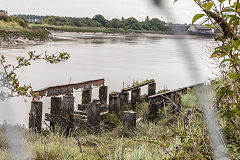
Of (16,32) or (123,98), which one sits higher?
(16,32)

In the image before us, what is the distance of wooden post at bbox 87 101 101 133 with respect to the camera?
17.9 feet

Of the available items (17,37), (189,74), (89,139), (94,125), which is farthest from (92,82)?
(17,37)

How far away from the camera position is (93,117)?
5.50m

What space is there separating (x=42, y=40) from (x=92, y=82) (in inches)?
1224

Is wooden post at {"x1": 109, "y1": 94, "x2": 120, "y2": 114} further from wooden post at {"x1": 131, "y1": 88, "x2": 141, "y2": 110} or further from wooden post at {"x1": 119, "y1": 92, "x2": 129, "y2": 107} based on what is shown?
wooden post at {"x1": 131, "y1": 88, "x2": 141, "y2": 110}

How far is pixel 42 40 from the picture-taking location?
37031mm

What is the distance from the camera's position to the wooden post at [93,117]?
5.46 metres

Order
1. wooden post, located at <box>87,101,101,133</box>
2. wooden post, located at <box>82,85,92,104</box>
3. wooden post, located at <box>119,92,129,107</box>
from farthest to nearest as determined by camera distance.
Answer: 1. wooden post, located at <box>82,85,92,104</box>
2. wooden post, located at <box>119,92,129,107</box>
3. wooden post, located at <box>87,101,101,133</box>

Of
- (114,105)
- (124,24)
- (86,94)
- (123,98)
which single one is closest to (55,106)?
(114,105)

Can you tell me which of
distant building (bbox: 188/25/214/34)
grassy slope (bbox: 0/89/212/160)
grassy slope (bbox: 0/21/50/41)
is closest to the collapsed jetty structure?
grassy slope (bbox: 0/89/212/160)

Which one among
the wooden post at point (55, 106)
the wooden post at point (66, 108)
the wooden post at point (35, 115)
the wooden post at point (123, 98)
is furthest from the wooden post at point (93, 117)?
the wooden post at point (123, 98)

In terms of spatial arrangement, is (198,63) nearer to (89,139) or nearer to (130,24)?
(130,24)

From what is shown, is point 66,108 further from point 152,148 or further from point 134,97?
point 134,97

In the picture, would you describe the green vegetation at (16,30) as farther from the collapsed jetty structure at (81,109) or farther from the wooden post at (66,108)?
the wooden post at (66,108)
